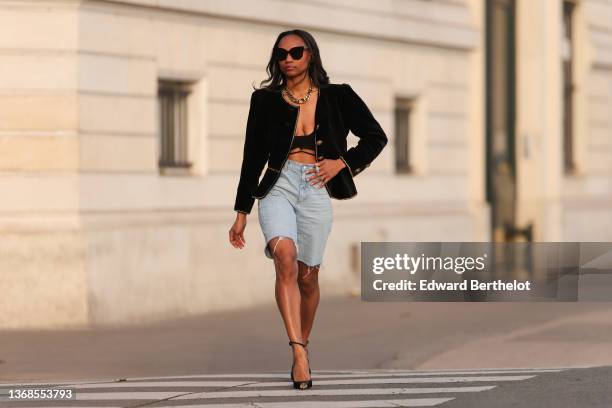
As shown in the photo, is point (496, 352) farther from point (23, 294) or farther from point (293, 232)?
point (23, 294)

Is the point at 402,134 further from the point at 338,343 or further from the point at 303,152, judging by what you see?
the point at 303,152

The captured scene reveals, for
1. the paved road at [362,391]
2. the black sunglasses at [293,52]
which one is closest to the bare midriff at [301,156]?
the black sunglasses at [293,52]

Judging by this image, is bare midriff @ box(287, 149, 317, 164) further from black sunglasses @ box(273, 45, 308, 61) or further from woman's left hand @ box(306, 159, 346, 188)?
black sunglasses @ box(273, 45, 308, 61)

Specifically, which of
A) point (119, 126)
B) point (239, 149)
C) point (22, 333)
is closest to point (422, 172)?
point (239, 149)

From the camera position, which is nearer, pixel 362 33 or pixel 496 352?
pixel 496 352

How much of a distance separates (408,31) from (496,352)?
977 centimetres

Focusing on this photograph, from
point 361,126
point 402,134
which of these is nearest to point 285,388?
point 361,126

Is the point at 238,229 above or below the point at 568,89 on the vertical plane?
below

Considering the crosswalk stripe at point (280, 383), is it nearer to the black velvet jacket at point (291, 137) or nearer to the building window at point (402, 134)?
the black velvet jacket at point (291, 137)

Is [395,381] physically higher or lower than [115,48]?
lower

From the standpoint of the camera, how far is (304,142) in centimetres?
915

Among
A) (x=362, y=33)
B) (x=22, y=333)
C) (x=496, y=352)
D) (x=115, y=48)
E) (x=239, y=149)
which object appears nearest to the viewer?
(x=496, y=352)

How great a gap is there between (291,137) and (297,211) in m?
0.42

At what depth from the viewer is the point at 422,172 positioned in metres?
22.1
